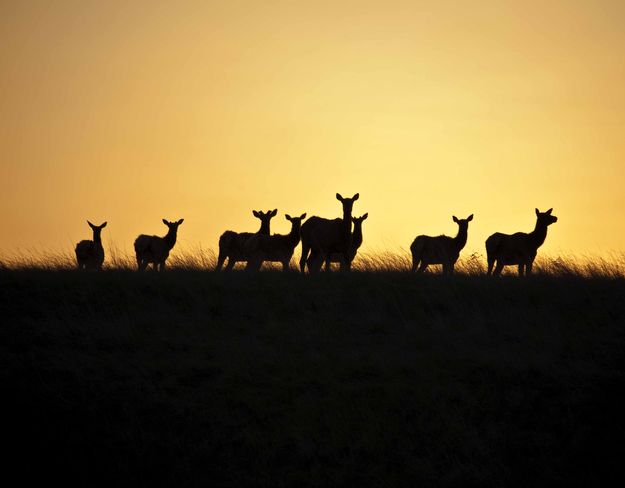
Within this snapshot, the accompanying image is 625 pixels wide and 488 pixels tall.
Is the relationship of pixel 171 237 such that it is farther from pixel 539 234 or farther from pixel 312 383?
pixel 312 383

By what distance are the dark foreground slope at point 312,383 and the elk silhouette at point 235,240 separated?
829 centimetres

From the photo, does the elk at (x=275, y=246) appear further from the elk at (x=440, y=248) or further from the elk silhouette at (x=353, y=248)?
the elk at (x=440, y=248)

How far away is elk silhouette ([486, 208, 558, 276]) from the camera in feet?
82.8

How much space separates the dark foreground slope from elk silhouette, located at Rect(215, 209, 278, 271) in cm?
829

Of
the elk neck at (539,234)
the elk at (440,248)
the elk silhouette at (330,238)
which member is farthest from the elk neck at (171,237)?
the elk neck at (539,234)

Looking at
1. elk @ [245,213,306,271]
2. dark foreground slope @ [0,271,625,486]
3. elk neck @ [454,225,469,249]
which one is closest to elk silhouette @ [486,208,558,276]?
elk neck @ [454,225,469,249]

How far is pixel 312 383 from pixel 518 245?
1312 cm

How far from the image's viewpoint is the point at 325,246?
957 inches

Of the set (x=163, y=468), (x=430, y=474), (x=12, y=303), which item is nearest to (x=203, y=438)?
(x=163, y=468)

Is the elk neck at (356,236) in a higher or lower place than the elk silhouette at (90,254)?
higher

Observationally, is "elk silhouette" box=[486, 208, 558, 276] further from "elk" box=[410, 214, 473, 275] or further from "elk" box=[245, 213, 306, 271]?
"elk" box=[245, 213, 306, 271]

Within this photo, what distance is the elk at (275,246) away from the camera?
26266 mm

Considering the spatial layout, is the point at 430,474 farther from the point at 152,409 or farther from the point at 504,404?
the point at 152,409

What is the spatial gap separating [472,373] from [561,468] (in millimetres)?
2672
